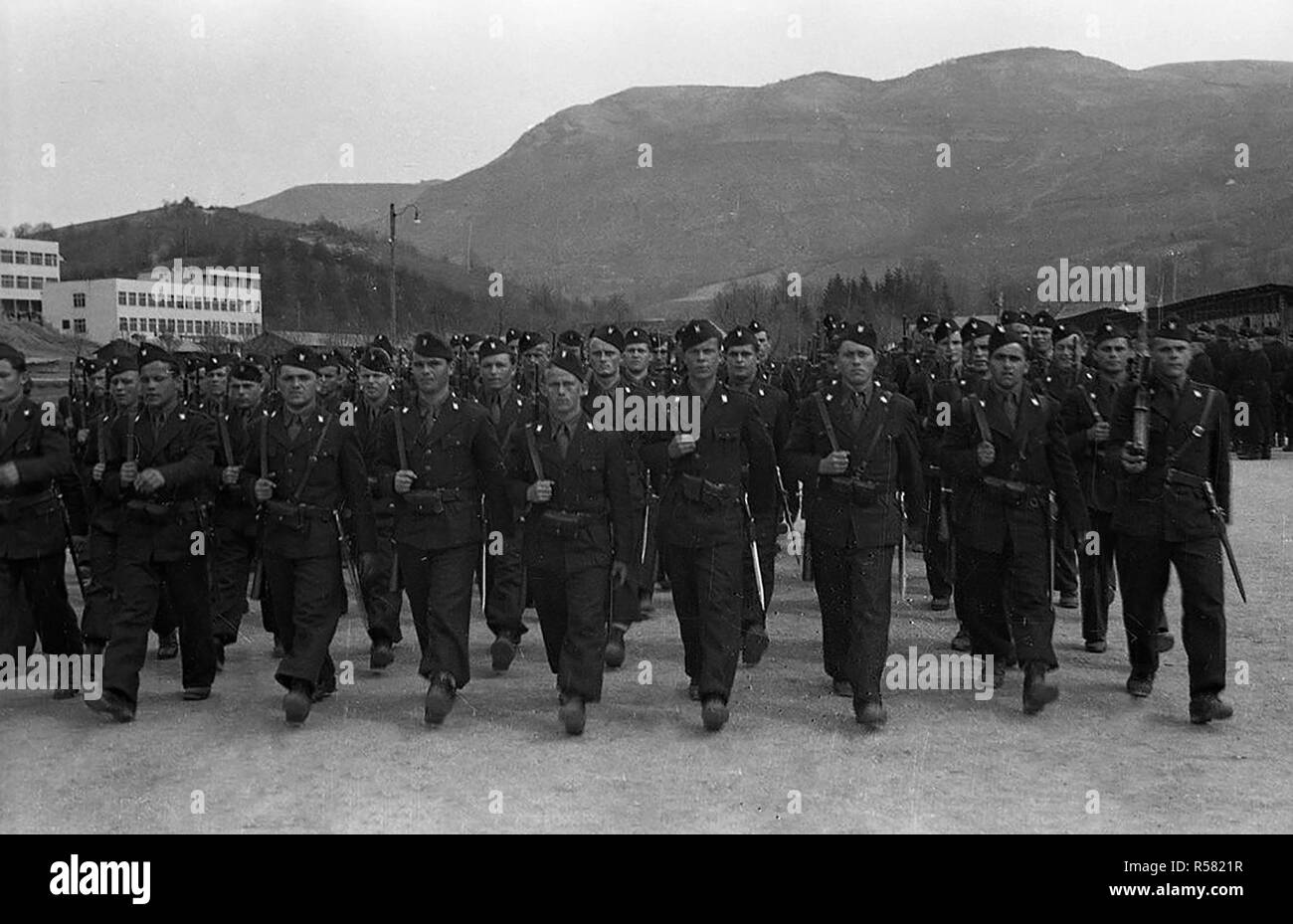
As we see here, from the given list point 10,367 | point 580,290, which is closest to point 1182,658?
point 10,367

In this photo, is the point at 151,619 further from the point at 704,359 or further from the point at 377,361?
the point at 704,359

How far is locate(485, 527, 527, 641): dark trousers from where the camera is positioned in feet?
28.2

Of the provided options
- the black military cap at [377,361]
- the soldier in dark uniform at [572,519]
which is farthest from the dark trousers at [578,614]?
the black military cap at [377,361]

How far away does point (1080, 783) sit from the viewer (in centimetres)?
577

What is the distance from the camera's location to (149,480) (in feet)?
23.1

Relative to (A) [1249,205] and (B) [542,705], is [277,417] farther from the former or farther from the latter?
(A) [1249,205]

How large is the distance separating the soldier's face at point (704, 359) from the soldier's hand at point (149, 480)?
3.07 meters

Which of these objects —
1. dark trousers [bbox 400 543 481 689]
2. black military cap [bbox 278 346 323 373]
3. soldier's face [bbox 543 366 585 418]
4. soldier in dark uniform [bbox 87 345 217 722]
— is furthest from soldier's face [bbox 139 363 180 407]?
soldier's face [bbox 543 366 585 418]

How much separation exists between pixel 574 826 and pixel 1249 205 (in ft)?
556

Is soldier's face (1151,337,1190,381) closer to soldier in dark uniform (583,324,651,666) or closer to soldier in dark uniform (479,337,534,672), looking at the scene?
soldier in dark uniform (583,324,651,666)

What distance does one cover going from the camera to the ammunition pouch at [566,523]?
6.99 meters

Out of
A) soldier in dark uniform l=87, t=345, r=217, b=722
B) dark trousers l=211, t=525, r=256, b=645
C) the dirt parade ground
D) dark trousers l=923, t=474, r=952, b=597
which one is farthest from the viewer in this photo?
dark trousers l=923, t=474, r=952, b=597

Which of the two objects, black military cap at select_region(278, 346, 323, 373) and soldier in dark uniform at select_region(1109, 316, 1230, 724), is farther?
black military cap at select_region(278, 346, 323, 373)

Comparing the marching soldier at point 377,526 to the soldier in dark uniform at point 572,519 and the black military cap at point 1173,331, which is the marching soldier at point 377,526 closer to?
the soldier in dark uniform at point 572,519
